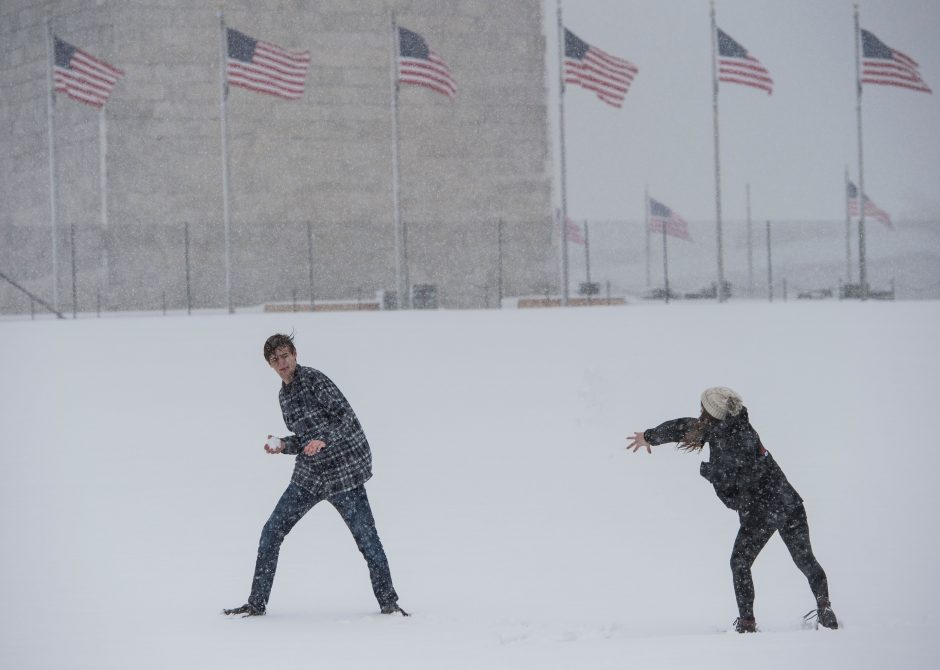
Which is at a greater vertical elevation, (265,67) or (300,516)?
(265,67)

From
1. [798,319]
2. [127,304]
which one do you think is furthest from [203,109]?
[798,319]

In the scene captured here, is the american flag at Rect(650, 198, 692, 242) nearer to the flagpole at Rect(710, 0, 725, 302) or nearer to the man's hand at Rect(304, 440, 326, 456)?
the flagpole at Rect(710, 0, 725, 302)

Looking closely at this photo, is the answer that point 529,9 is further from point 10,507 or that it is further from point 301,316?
point 10,507

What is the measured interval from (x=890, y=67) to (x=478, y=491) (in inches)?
686

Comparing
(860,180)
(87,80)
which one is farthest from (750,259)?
(87,80)

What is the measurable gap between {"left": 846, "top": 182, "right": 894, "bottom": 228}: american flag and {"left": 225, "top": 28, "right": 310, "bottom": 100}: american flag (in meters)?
18.6

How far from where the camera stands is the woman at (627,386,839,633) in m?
8.15

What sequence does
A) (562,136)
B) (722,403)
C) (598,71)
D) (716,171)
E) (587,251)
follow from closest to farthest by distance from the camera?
(722,403) < (598,71) < (562,136) < (716,171) < (587,251)

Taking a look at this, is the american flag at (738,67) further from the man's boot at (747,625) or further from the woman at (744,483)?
the man's boot at (747,625)

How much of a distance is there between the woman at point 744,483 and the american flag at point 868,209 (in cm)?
3208

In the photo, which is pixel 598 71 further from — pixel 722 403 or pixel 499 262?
pixel 722 403

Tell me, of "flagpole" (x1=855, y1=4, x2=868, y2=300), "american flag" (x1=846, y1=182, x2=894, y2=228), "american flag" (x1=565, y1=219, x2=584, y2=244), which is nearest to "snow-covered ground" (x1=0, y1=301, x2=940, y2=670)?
"flagpole" (x1=855, y1=4, x2=868, y2=300)

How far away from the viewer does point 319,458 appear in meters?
8.58

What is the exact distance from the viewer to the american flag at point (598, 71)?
93.0 feet
